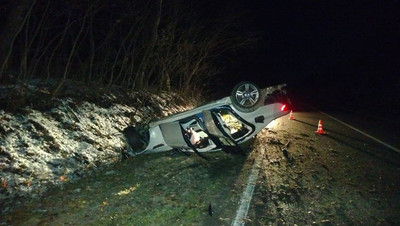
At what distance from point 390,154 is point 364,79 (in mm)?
43333

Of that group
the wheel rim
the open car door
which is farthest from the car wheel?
the open car door

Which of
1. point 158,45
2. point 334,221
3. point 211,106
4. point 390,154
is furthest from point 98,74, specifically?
point 334,221

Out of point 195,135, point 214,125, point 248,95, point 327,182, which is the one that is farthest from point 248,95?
point 327,182

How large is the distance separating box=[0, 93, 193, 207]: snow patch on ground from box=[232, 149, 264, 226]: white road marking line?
3.43 meters

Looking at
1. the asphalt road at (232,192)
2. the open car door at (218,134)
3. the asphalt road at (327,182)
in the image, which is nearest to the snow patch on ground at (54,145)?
the asphalt road at (232,192)

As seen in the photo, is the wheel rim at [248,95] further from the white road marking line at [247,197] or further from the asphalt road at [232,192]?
the white road marking line at [247,197]

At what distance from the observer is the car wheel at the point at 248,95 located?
343 inches

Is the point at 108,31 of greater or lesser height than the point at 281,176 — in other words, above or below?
above

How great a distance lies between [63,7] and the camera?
1077 centimetres

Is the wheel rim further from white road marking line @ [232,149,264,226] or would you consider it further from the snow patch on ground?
the snow patch on ground

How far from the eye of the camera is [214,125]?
25.6 feet

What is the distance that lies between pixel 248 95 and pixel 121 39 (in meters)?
9.21

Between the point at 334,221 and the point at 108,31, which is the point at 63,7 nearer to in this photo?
the point at 108,31

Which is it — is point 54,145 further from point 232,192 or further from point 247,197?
point 247,197
